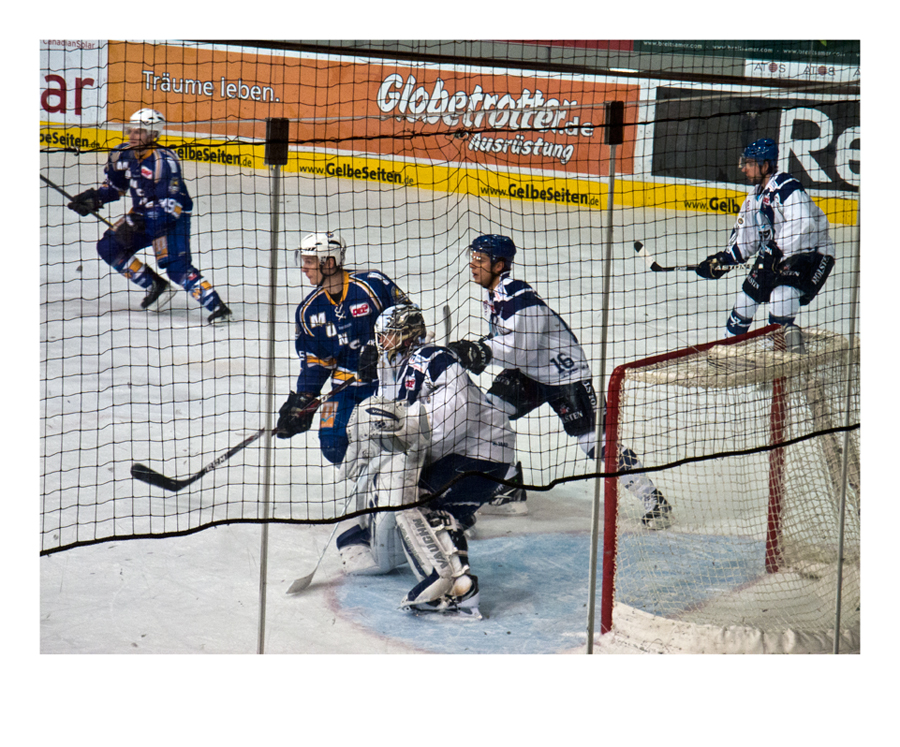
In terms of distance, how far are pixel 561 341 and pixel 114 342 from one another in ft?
13.1

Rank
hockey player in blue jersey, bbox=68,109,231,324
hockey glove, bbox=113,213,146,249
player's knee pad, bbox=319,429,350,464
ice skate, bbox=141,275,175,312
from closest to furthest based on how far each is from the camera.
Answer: player's knee pad, bbox=319,429,350,464 → hockey player in blue jersey, bbox=68,109,231,324 → hockey glove, bbox=113,213,146,249 → ice skate, bbox=141,275,175,312

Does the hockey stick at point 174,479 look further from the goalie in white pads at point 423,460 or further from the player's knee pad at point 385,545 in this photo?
the player's knee pad at point 385,545

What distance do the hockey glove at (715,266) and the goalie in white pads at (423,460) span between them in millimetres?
2012

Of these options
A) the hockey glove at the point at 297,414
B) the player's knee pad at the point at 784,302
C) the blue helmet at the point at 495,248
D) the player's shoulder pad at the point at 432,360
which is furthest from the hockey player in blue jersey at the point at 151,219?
the player's knee pad at the point at 784,302

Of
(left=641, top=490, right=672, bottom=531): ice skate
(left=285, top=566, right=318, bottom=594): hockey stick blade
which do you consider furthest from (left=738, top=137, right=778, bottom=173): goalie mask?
(left=285, top=566, right=318, bottom=594): hockey stick blade

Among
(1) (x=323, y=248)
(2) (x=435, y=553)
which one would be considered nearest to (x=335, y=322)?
(1) (x=323, y=248)

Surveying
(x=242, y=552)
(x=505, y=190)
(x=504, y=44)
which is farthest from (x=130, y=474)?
(x=504, y=44)

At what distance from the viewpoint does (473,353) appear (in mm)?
5016

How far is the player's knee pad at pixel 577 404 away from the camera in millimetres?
4801

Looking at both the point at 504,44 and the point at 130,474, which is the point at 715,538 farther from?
the point at 504,44

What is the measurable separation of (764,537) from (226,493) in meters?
2.81

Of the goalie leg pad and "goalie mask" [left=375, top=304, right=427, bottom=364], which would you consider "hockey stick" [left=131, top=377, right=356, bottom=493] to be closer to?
"goalie mask" [left=375, top=304, right=427, bottom=364]

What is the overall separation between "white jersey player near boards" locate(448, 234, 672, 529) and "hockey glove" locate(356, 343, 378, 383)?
2.05ft

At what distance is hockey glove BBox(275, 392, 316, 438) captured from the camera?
16.4 feet
